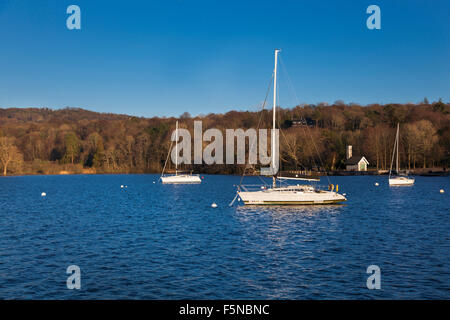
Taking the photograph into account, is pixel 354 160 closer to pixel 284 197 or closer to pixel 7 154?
pixel 284 197

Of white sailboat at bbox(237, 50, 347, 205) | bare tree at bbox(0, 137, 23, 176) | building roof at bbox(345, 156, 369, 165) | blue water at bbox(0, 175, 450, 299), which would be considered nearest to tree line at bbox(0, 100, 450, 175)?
bare tree at bbox(0, 137, 23, 176)

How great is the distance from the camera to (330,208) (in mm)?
45469

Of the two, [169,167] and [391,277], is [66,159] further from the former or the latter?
[391,277]

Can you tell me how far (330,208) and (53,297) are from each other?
34599 millimetres

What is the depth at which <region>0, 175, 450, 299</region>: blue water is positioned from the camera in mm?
17094

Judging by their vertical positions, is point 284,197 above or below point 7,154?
below

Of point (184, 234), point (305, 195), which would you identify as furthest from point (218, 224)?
point (305, 195)

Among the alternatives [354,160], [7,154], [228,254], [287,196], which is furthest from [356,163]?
[228,254]

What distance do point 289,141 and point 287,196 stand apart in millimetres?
76645

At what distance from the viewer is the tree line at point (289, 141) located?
447 feet

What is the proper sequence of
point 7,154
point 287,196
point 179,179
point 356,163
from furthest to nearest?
1. point 7,154
2. point 356,163
3. point 179,179
4. point 287,196

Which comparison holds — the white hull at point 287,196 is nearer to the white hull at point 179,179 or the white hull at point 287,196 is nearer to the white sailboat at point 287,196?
the white sailboat at point 287,196

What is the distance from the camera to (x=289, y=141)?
118 metres

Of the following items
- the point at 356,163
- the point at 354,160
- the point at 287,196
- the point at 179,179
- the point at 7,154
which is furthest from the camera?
the point at 7,154
